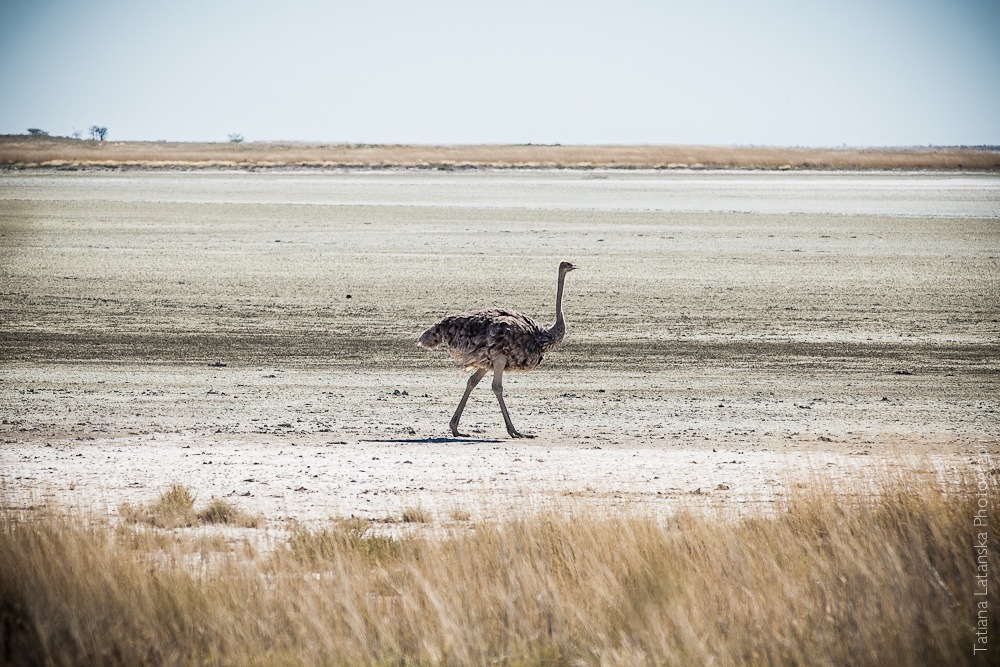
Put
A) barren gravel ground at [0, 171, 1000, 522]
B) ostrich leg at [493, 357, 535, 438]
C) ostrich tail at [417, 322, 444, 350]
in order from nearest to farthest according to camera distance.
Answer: barren gravel ground at [0, 171, 1000, 522]
ostrich leg at [493, 357, 535, 438]
ostrich tail at [417, 322, 444, 350]

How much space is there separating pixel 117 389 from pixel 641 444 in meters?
6.30

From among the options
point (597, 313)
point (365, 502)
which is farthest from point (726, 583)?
point (597, 313)

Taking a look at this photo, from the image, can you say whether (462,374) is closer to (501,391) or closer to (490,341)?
(501,391)

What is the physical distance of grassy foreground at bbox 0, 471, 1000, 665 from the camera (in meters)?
5.79

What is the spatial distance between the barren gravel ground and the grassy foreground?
46.0 inches

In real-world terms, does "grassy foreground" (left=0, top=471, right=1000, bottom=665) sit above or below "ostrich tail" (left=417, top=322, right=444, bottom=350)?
below

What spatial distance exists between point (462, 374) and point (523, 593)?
20.1 ft

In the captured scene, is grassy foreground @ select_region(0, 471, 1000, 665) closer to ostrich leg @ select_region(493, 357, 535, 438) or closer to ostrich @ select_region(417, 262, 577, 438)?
ostrich leg @ select_region(493, 357, 535, 438)

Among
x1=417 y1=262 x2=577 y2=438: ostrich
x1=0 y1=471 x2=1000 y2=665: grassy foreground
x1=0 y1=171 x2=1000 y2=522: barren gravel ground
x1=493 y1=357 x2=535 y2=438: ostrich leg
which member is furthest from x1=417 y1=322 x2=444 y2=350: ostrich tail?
x1=0 y1=471 x2=1000 y2=665: grassy foreground

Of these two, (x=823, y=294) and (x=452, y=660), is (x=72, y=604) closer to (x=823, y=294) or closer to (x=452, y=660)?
(x=452, y=660)

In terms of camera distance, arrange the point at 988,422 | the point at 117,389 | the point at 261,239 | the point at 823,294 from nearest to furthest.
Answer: the point at 988,422 → the point at 117,389 → the point at 823,294 → the point at 261,239

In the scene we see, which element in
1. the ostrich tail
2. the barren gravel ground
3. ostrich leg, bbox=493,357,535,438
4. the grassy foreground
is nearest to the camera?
the grassy foreground

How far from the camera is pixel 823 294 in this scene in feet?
68.8

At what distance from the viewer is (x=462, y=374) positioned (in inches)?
487
